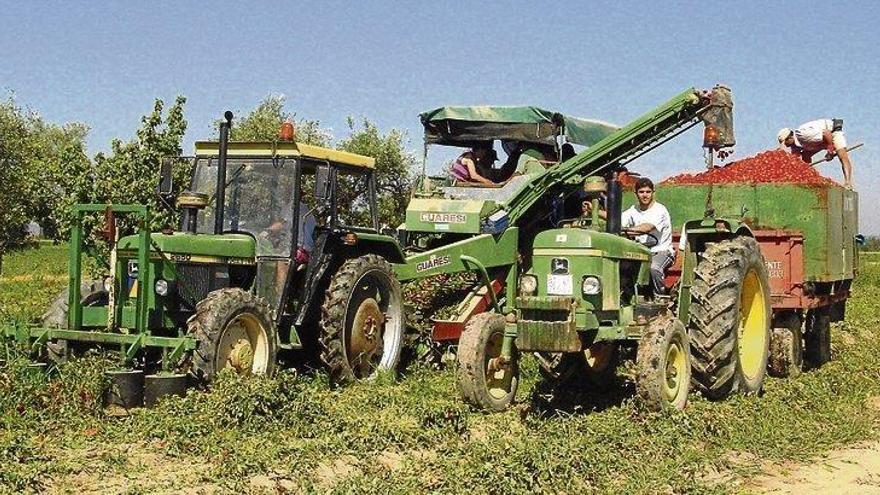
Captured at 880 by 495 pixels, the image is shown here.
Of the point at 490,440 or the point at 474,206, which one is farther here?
the point at 474,206

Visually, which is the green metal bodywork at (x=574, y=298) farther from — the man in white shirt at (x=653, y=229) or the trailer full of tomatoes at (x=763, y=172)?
the trailer full of tomatoes at (x=763, y=172)

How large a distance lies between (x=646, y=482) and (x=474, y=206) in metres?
5.14

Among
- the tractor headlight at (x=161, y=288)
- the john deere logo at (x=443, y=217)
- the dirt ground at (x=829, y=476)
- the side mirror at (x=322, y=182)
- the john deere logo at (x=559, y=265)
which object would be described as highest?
the side mirror at (x=322, y=182)

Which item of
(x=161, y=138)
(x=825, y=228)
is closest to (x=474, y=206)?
(x=825, y=228)

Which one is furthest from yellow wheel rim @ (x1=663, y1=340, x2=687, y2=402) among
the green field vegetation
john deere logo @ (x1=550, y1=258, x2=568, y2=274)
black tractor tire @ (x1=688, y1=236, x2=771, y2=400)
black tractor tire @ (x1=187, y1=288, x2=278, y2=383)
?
black tractor tire @ (x1=187, y1=288, x2=278, y2=383)

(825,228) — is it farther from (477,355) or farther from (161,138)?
(161,138)

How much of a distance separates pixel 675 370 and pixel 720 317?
777mm

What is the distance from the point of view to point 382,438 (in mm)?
7215

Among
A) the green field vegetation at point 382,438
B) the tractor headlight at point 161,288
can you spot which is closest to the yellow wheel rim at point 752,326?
the green field vegetation at point 382,438

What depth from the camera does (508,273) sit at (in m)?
11.3

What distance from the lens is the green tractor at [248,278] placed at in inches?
331

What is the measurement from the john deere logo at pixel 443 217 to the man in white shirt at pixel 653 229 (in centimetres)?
177

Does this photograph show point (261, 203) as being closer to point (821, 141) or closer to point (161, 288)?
point (161, 288)

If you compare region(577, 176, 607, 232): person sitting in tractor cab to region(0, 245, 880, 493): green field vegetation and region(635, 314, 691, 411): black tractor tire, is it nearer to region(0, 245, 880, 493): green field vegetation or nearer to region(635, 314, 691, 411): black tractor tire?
region(635, 314, 691, 411): black tractor tire
